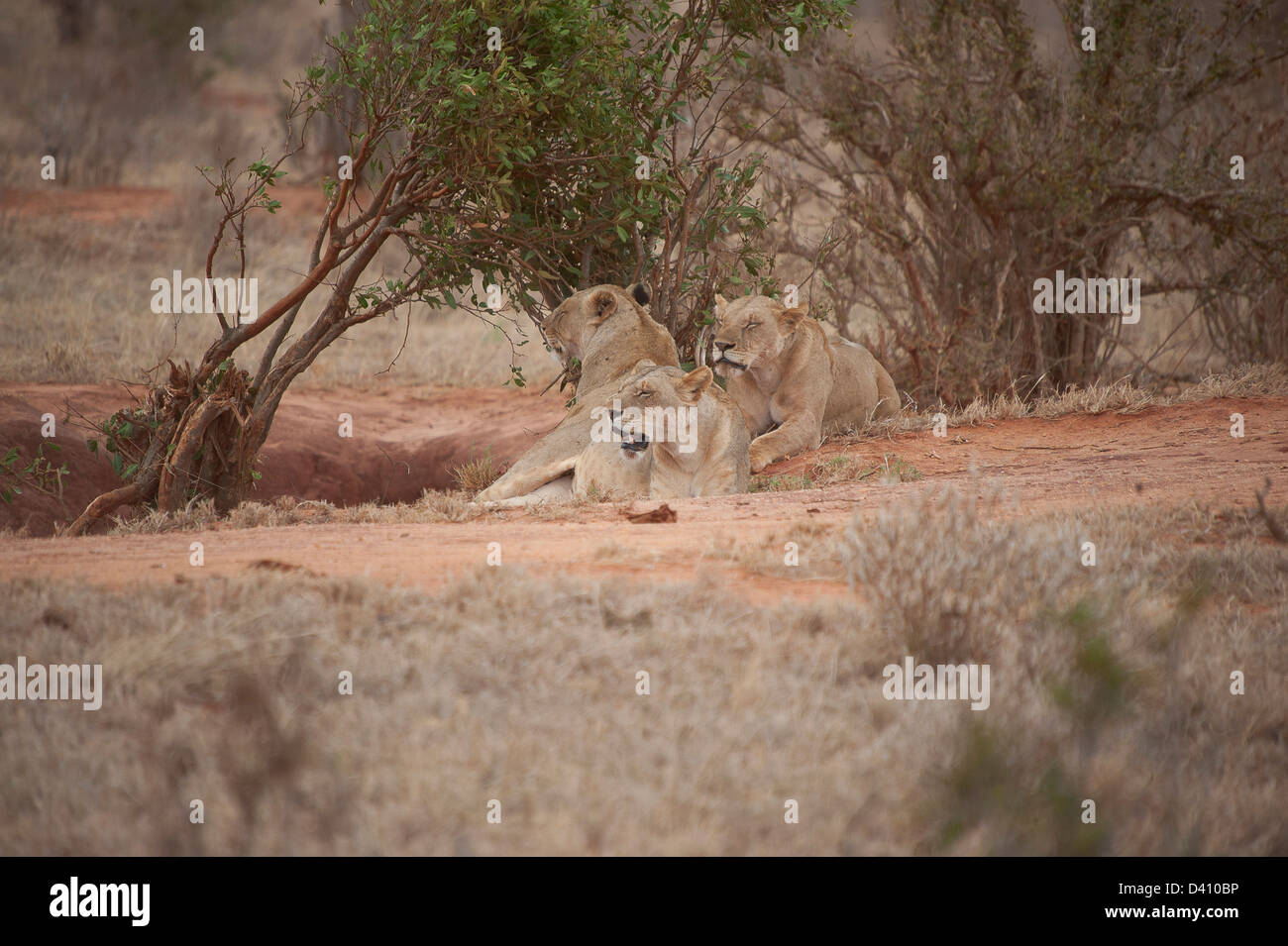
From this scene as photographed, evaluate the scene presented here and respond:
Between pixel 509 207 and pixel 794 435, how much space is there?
268 centimetres

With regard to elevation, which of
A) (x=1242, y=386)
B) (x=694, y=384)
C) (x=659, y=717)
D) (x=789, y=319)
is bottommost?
(x=659, y=717)

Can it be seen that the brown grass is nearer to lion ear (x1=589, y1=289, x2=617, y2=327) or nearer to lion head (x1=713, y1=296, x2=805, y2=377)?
lion ear (x1=589, y1=289, x2=617, y2=327)

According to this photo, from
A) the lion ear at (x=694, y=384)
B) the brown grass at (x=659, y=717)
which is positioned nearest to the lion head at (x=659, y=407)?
the lion ear at (x=694, y=384)

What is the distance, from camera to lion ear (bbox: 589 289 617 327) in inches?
317

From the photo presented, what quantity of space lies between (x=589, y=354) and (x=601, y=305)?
1.16ft

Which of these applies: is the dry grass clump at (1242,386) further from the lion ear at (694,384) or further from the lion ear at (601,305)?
the lion ear at (694,384)

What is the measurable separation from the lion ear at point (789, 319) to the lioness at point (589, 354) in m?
1.08

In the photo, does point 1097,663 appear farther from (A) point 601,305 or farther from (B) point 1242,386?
(B) point 1242,386

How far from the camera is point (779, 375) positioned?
9.09m

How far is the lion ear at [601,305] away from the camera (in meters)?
8.06

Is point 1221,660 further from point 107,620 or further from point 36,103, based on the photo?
point 36,103

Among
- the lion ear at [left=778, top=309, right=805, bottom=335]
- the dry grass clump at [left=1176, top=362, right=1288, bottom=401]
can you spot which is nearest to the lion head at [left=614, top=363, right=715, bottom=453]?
the lion ear at [left=778, top=309, right=805, bottom=335]

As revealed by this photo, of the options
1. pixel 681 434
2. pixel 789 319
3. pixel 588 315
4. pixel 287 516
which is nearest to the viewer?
pixel 287 516

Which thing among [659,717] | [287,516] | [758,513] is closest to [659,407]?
[758,513]
